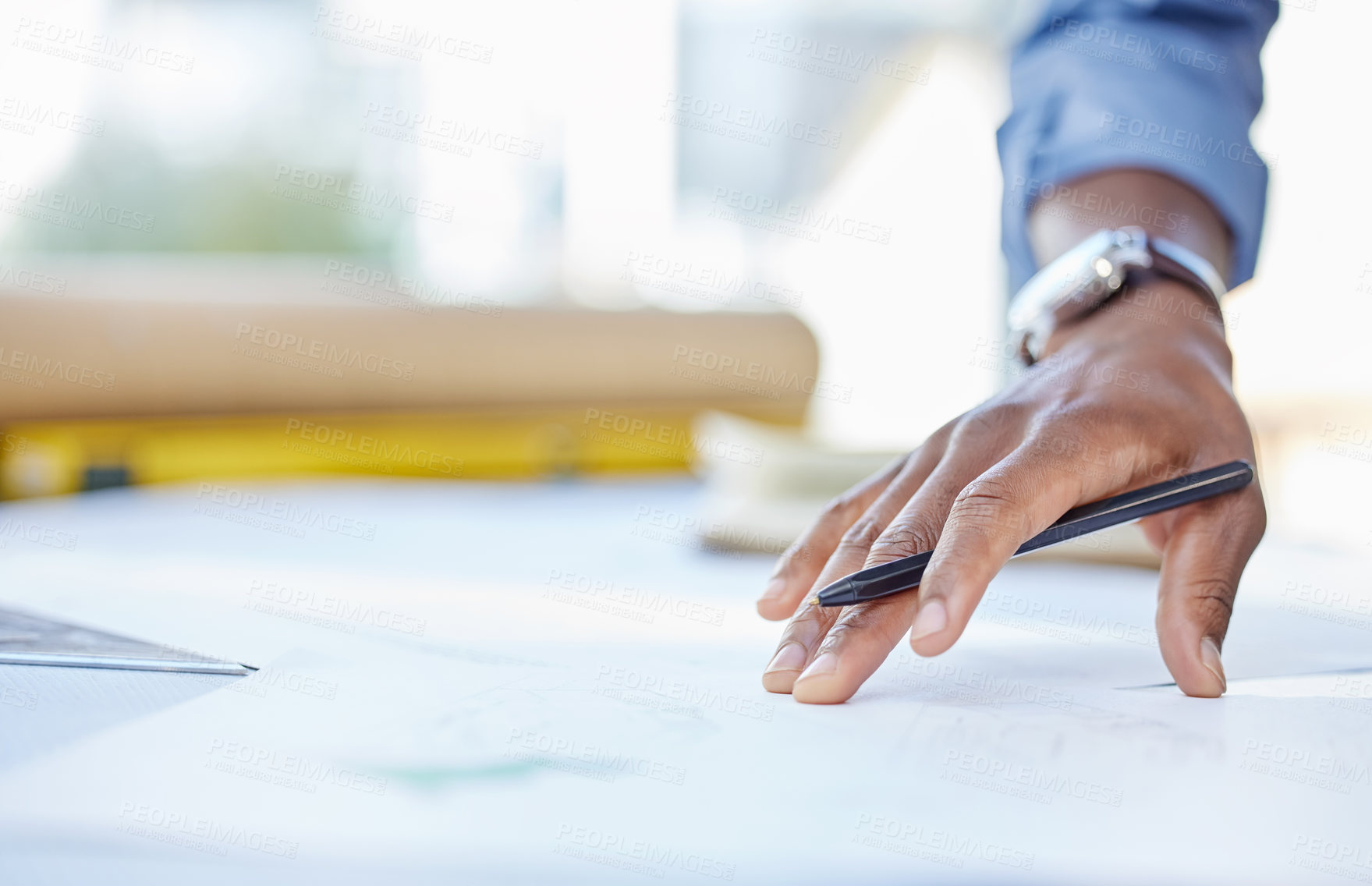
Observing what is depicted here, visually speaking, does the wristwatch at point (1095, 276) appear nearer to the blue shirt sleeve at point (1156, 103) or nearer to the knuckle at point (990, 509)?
the blue shirt sleeve at point (1156, 103)

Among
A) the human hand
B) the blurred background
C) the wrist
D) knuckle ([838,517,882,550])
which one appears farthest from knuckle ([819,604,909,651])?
the blurred background

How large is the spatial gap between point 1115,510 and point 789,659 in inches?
8.9

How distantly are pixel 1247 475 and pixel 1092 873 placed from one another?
400mm

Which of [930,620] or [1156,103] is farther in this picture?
[1156,103]

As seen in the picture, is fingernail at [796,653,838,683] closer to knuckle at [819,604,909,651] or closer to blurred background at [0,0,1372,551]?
knuckle at [819,604,909,651]

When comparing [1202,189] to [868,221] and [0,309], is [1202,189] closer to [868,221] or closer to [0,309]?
[0,309]

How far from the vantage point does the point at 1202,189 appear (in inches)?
37.7

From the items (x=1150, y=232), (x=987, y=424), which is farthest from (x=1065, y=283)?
(x=987, y=424)

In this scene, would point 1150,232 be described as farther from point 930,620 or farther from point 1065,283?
point 930,620

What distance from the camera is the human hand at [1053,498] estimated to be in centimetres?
57

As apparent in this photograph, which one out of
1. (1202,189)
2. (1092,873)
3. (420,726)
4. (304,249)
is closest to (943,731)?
(1092,873)

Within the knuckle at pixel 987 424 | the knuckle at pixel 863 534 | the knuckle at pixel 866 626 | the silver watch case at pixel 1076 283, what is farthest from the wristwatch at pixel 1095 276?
the knuckle at pixel 866 626

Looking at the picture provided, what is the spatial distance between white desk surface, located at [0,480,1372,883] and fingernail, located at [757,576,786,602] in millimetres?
29

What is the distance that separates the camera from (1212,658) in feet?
1.88
